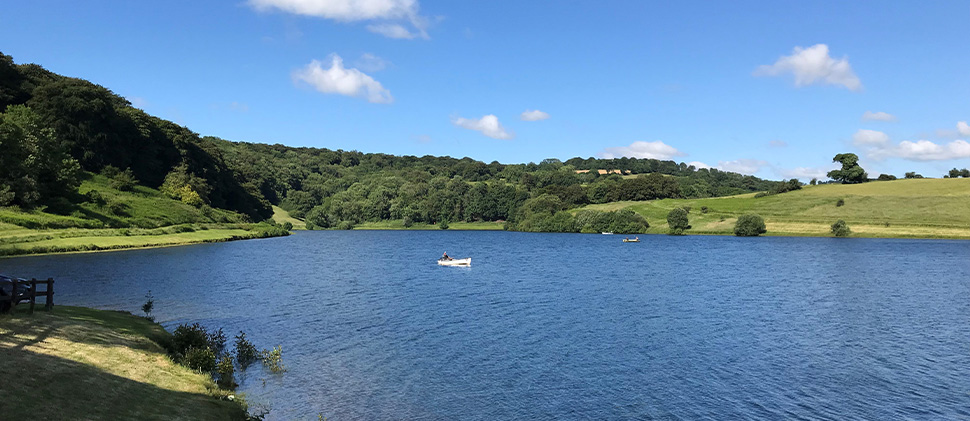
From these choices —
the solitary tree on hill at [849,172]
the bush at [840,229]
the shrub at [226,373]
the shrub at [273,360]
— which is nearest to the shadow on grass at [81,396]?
the shrub at [226,373]

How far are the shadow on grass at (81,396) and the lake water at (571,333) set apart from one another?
13.7 feet

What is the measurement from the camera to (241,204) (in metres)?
176

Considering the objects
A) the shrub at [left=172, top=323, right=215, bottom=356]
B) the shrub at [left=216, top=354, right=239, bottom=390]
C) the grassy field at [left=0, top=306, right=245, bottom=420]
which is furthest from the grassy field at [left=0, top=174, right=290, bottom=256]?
the shrub at [left=216, top=354, right=239, bottom=390]

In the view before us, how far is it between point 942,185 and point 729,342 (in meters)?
168

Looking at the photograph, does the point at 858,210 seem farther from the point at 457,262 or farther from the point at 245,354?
the point at 245,354

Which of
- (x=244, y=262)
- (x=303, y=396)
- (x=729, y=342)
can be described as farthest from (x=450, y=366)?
(x=244, y=262)

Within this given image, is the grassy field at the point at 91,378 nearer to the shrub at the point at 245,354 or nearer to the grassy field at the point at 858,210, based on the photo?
the shrub at the point at 245,354

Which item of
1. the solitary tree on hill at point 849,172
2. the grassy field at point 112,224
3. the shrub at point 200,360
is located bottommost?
the shrub at point 200,360

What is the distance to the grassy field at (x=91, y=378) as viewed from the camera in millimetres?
15938

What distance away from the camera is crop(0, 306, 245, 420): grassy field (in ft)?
52.3

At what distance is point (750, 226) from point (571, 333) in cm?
13736

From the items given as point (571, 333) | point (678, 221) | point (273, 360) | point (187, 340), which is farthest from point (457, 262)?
point (678, 221)

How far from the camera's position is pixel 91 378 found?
18547 millimetres

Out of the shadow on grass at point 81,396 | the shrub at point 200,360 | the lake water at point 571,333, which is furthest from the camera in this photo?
the lake water at point 571,333
